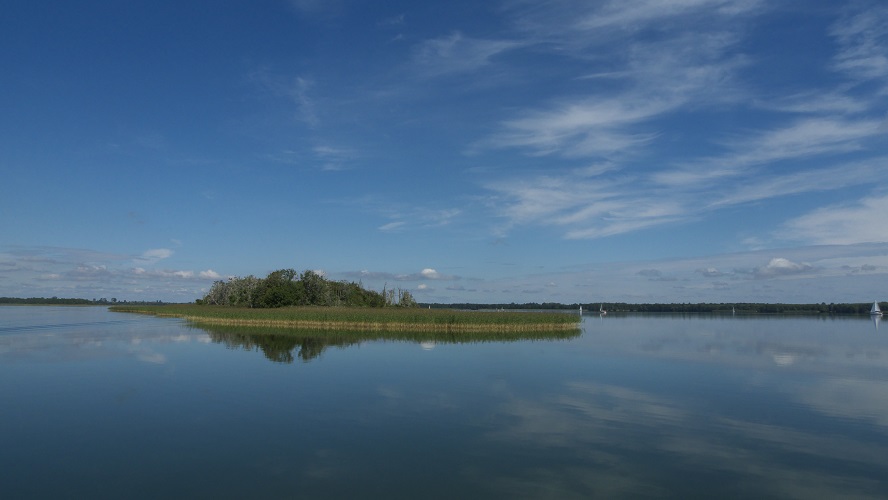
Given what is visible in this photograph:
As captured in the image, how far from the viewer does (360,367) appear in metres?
21.0

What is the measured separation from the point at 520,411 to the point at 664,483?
17.1 feet

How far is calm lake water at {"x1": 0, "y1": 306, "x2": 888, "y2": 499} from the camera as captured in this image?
27.6 ft

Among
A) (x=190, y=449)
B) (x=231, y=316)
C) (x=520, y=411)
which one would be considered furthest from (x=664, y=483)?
(x=231, y=316)

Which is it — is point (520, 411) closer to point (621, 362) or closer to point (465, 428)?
point (465, 428)

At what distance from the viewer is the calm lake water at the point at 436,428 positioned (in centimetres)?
842

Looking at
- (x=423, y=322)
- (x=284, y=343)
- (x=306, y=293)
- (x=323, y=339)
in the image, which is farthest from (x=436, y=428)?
(x=306, y=293)

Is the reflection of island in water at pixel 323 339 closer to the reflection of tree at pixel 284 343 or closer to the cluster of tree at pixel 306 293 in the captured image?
the reflection of tree at pixel 284 343

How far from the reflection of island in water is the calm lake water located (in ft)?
10.7

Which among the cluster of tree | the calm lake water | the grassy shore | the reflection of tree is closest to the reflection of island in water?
the reflection of tree

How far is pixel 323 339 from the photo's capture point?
110 ft

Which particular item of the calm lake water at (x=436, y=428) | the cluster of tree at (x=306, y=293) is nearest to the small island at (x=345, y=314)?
the cluster of tree at (x=306, y=293)

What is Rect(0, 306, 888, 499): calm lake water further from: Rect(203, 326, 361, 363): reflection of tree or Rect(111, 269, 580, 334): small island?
Rect(111, 269, 580, 334): small island

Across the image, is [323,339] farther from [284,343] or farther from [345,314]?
[345,314]

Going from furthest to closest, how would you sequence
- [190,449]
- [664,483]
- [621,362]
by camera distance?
1. [621,362]
2. [190,449]
3. [664,483]
